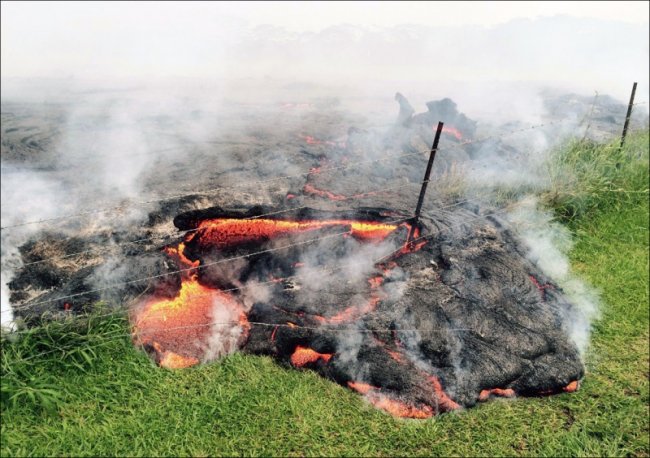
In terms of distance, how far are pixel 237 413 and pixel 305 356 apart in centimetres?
76

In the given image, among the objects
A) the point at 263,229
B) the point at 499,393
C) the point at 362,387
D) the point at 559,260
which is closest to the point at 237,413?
the point at 362,387

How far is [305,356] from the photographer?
3.73m

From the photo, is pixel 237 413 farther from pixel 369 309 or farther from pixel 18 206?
pixel 18 206

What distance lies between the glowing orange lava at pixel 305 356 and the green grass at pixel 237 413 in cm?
13

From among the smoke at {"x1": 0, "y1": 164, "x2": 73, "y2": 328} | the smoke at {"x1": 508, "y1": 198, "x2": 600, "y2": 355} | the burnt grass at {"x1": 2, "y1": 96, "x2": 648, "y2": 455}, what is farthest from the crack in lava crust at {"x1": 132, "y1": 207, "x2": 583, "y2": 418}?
the smoke at {"x1": 0, "y1": 164, "x2": 73, "y2": 328}

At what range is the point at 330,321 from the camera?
12.5 ft

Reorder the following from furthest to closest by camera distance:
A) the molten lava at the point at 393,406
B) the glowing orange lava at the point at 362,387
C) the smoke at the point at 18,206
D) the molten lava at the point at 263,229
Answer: the molten lava at the point at 263,229 < the smoke at the point at 18,206 < the glowing orange lava at the point at 362,387 < the molten lava at the point at 393,406

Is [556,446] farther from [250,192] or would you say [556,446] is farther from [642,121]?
[642,121]

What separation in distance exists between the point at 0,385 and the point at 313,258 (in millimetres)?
2786

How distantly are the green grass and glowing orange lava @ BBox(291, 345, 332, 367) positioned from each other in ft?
0.44

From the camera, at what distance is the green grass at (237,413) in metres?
3.06

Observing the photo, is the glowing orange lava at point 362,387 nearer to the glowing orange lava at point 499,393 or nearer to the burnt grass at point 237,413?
the burnt grass at point 237,413

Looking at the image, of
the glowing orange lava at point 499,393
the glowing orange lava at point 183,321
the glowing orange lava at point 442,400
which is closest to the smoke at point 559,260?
the glowing orange lava at point 499,393

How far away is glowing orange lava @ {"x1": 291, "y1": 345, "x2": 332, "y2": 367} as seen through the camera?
3.70 meters
